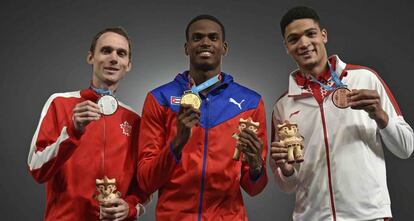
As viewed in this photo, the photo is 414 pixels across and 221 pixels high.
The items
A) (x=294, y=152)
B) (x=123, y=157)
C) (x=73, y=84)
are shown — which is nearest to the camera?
(x=294, y=152)

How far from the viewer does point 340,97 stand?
162cm

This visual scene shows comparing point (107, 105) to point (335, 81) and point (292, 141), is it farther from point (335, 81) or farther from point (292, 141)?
point (335, 81)

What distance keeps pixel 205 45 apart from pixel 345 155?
Answer: 25.5 inches

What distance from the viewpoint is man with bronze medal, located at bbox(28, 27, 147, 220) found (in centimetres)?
163

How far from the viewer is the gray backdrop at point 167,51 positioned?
2.80 metres

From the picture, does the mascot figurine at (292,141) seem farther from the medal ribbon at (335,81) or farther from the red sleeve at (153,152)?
the red sleeve at (153,152)

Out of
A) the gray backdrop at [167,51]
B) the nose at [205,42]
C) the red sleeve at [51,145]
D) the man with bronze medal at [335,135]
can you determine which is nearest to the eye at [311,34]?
the man with bronze medal at [335,135]

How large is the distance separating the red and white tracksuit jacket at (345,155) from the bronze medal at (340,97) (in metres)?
0.10

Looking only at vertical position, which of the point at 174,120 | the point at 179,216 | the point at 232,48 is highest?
the point at 232,48

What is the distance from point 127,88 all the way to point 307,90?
138 centimetres

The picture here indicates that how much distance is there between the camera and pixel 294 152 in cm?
158

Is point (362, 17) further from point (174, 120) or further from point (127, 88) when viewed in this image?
point (174, 120)

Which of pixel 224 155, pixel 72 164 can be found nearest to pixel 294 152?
pixel 224 155

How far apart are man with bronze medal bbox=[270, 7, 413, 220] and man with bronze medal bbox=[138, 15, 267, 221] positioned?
0.14 metres
